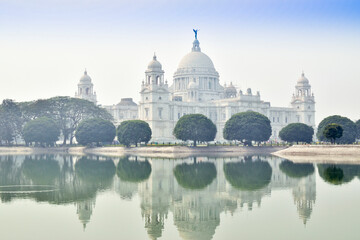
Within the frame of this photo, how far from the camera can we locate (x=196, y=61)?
6097 inches

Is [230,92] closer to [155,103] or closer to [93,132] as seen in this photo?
[155,103]

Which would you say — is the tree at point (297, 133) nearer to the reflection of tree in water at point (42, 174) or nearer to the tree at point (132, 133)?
the tree at point (132, 133)

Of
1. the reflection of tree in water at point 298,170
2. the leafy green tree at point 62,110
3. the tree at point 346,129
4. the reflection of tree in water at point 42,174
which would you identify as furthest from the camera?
the leafy green tree at point 62,110

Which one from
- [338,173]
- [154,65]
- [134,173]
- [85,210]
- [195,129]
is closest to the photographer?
[85,210]

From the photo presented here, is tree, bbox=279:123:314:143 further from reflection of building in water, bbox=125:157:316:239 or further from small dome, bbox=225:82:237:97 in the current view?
small dome, bbox=225:82:237:97

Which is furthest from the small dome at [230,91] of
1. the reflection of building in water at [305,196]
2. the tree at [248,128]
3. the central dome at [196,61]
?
the reflection of building in water at [305,196]

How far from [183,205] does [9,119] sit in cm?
8573

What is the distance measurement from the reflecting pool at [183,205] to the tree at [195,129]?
41441 millimetres

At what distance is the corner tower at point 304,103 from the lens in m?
150

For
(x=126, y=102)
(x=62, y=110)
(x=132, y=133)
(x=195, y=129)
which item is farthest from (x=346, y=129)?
(x=126, y=102)

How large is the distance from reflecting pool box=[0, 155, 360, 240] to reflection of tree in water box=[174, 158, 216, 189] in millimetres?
87

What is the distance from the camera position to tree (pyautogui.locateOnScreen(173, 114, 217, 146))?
96.1m

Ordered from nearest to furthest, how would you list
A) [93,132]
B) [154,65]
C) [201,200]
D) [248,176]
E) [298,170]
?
[201,200] < [248,176] < [298,170] < [93,132] < [154,65]

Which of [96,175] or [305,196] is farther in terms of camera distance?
[96,175]
